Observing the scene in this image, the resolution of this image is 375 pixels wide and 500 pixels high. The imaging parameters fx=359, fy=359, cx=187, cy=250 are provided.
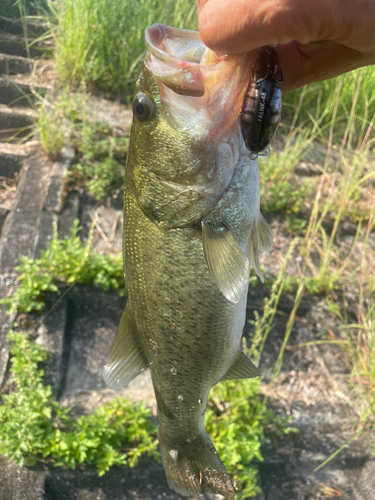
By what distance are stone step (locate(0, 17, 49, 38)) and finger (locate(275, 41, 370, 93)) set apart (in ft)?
15.6

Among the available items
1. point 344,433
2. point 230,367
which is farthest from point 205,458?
point 344,433

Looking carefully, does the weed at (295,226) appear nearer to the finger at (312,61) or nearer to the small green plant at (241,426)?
the small green plant at (241,426)

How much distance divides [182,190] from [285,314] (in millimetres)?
2217

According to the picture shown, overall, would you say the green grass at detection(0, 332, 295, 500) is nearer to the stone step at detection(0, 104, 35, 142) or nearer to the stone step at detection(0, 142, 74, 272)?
the stone step at detection(0, 142, 74, 272)

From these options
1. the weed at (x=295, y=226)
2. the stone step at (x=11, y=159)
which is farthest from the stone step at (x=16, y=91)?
the weed at (x=295, y=226)

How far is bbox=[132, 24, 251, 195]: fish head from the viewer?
0.95m

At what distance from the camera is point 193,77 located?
3.07 feet

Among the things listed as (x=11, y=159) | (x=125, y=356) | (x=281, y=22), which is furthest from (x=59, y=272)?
(x=281, y=22)

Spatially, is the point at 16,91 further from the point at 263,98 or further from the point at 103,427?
the point at 263,98

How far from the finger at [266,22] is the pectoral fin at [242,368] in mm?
1109

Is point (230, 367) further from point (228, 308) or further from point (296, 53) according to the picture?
point (296, 53)

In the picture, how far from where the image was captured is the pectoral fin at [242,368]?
1462mm

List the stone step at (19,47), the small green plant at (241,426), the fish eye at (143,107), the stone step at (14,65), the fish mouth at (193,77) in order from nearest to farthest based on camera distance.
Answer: the fish mouth at (193,77), the fish eye at (143,107), the small green plant at (241,426), the stone step at (14,65), the stone step at (19,47)

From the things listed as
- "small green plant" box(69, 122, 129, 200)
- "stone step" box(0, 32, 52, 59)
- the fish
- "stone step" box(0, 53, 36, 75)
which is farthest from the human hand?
"stone step" box(0, 32, 52, 59)
